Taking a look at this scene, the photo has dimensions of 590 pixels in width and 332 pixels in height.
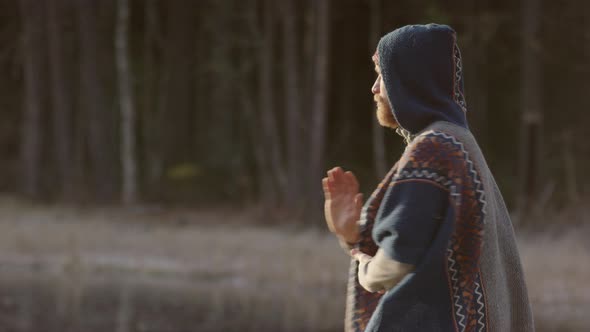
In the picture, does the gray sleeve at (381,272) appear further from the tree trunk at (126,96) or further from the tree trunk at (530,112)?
the tree trunk at (126,96)

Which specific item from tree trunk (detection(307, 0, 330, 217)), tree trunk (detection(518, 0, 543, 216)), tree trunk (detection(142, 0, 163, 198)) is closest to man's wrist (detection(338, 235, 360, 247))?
tree trunk (detection(518, 0, 543, 216))

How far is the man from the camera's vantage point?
11.7ft

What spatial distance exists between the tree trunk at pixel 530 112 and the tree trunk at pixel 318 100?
12.9 ft

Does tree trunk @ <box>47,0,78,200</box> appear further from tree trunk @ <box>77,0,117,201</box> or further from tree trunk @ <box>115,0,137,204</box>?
tree trunk @ <box>115,0,137,204</box>

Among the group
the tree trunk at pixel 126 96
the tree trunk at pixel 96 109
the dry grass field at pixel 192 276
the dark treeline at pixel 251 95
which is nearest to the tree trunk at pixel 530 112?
the dark treeline at pixel 251 95

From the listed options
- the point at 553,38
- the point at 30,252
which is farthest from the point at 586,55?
the point at 30,252

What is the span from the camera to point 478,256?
3697 millimetres

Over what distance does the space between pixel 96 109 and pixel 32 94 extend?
84.3 inches

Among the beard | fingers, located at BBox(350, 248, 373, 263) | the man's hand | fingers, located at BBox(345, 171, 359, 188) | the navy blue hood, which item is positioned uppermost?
the navy blue hood

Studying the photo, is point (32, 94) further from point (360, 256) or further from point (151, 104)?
point (360, 256)

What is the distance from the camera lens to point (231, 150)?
110ft

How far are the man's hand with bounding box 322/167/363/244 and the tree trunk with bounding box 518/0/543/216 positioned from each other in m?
19.4

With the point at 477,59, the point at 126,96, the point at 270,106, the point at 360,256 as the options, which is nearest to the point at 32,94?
the point at 126,96

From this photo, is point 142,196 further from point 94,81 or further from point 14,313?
point 14,313
